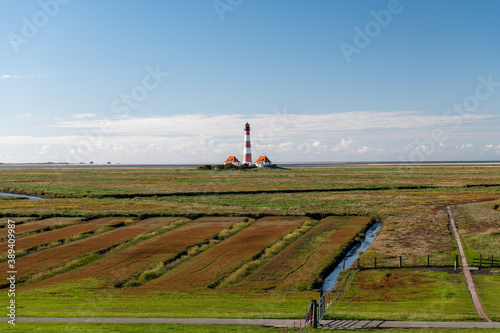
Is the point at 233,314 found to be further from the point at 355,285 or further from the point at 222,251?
the point at 222,251

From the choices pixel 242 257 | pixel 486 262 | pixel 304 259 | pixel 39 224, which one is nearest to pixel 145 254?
pixel 242 257

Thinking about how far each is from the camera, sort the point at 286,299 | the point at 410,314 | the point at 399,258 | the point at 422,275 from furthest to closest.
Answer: the point at 399,258, the point at 422,275, the point at 286,299, the point at 410,314

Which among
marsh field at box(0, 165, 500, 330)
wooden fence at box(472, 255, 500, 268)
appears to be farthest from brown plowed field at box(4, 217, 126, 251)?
wooden fence at box(472, 255, 500, 268)

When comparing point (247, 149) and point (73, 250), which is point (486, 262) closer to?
point (73, 250)

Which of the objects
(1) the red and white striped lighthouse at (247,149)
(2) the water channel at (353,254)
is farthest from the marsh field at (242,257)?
(1) the red and white striped lighthouse at (247,149)

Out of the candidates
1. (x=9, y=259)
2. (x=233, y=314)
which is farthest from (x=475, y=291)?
(x=9, y=259)
